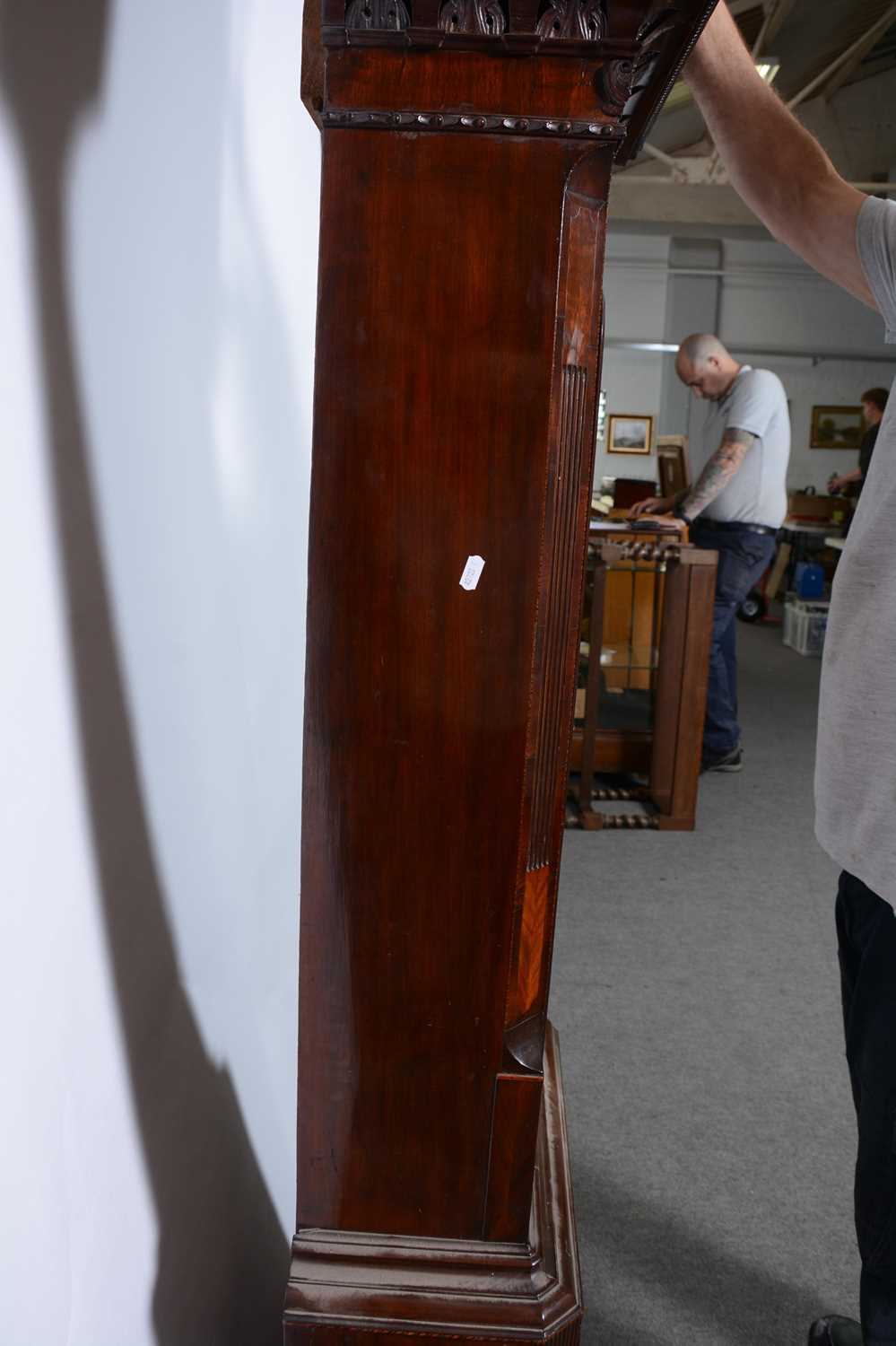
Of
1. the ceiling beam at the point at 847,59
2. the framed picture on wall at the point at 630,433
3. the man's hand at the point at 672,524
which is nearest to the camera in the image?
the man's hand at the point at 672,524

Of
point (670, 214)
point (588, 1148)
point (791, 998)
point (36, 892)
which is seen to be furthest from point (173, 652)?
point (670, 214)

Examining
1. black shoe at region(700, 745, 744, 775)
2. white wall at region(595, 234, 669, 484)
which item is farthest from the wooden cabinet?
white wall at region(595, 234, 669, 484)

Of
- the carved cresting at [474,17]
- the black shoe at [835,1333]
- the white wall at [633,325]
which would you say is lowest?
the black shoe at [835,1333]

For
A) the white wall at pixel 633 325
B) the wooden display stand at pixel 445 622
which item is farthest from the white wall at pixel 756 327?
the wooden display stand at pixel 445 622

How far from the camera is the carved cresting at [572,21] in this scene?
701 mm

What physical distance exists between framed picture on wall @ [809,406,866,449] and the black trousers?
11.7 meters

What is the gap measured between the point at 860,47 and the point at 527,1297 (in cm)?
1082

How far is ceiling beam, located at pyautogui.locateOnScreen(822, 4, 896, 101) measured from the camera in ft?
27.0

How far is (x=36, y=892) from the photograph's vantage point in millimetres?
688

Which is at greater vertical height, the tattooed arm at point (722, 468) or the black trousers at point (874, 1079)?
the tattooed arm at point (722, 468)

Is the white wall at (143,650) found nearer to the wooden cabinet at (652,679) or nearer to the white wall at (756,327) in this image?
the wooden cabinet at (652,679)

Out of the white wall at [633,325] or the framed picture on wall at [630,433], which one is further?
the framed picture on wall at [630,433]

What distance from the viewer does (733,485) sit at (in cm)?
401

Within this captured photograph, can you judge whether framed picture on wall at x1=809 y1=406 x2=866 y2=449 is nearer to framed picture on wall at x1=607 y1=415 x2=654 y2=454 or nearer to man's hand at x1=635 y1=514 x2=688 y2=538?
framed picture on wall at x1=607 y1=415 x2=654 y2=454
